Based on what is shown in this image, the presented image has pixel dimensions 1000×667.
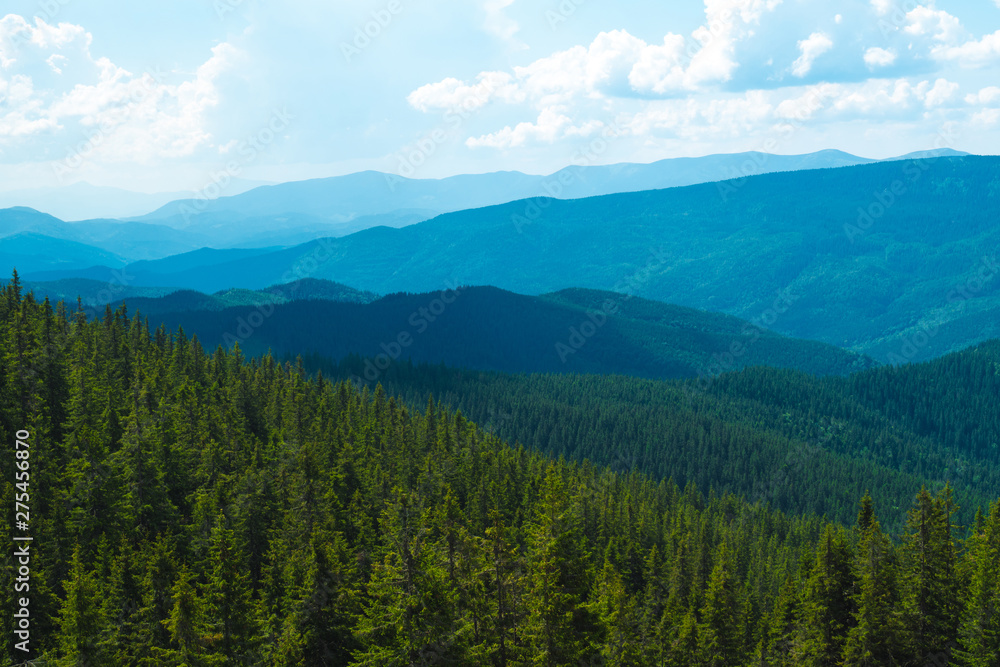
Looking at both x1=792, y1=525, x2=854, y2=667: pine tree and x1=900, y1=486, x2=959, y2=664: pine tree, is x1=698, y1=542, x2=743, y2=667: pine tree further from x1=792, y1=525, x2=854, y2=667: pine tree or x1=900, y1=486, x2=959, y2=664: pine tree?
x1=900, y1=486, x2=959, y2=664: pine tree

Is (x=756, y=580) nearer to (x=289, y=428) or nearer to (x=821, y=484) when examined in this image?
(x=289, y=428)

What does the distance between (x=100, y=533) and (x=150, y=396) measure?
3004 cm

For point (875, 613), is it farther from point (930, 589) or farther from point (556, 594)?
point (556, 594)

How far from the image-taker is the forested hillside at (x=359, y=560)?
31.1 m

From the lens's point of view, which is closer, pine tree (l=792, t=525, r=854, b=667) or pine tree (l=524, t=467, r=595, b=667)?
pine tree (l=524, t=467, r=595, b=667)

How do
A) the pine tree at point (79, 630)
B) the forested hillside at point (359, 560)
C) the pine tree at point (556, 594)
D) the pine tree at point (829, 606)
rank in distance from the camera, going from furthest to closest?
the pine tree at point (829, 606) < the pine tree at point (79, 630) < the forested hillside at point (359, 560) < the pine tree at point (556, 594)

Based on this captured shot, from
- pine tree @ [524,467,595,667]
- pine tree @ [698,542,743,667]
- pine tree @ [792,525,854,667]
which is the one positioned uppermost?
pine tree @ [524,467,595,667]

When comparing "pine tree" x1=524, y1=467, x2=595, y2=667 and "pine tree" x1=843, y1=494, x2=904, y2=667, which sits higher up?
"pine tree" x1=524, y1=467, x2=595, y2=667

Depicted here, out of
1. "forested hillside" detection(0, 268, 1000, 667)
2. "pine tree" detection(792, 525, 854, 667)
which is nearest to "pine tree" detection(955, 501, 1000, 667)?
"forested hillside" detection(0, 268, 1000, 667)

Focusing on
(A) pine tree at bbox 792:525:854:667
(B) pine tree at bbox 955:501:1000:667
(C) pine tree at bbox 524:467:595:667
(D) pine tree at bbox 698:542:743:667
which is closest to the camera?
(C) pine tree at bbox 524:467:595:667

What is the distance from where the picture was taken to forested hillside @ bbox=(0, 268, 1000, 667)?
31.1m

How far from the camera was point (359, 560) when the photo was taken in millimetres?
43125

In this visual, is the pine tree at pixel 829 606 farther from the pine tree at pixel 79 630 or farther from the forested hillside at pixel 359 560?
the pine tree at pixel 79 630

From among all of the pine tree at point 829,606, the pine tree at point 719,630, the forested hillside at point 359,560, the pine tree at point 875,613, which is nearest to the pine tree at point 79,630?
the forested hillside at point 359,560
